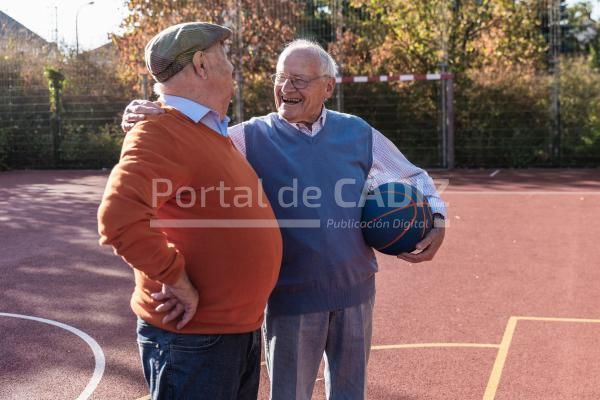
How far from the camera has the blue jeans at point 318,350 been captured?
306 cm

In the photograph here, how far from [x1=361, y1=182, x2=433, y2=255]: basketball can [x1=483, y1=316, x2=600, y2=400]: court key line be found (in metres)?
1.40

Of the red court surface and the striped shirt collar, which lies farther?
the red court surface

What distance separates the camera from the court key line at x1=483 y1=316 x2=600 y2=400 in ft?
14.6

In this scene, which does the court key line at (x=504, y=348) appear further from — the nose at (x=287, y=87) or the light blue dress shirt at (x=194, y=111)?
the light blue dress shirt at (x=194, y=111)

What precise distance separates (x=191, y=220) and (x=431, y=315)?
151 inches

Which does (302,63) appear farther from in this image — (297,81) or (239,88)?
(239,88)

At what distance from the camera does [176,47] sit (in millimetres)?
2535

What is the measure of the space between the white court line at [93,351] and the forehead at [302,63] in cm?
231

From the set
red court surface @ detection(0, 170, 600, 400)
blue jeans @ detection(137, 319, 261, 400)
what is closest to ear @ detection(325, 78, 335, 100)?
blue jeans @ detection(137, 319, 261, 400)

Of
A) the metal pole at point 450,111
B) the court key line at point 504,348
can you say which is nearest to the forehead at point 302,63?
the court key line at point 504,348

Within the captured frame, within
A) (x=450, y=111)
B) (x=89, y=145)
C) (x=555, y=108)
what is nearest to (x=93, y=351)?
(x=450, y=111)

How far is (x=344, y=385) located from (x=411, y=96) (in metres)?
15.5

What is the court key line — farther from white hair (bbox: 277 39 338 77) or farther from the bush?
the bush

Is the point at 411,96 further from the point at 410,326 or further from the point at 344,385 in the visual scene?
the point at 344,385
